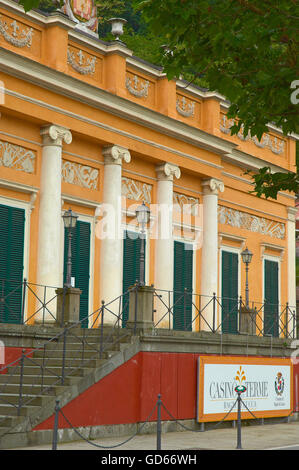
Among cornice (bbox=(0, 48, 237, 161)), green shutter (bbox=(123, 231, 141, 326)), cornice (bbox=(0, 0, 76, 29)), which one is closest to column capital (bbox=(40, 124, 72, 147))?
cornice (bbox=(0, 48, 237, 161))

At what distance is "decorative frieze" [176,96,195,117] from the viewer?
26.7 meters

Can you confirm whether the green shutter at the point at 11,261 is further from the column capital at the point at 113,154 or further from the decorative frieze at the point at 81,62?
the decorative frieze at the point at 81,62

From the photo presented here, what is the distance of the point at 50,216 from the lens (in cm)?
2148

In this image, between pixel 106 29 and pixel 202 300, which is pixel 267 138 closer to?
pixel 202 300

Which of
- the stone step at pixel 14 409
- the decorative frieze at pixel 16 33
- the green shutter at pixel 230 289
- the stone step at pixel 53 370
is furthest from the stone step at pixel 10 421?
the green shutter at pixel 230 289

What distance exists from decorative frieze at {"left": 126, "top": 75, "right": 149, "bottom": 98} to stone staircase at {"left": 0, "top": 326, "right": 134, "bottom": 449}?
25.7 ft

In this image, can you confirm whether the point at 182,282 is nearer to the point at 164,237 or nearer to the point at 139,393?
the point at 164,237

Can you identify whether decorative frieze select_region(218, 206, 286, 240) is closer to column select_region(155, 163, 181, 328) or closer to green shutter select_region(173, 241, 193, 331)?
green shutter select_region(173, 241, 193, 331)

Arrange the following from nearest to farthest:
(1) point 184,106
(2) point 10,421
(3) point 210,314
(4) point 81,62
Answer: (2) point 10,421
(4) point 81,62
(3) point 210,314
(1) point 184,106

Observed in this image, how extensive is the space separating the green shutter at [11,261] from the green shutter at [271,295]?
11471 millimetres

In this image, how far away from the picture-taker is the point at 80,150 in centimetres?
2320

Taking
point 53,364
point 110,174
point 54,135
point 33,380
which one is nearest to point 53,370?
point 53,364

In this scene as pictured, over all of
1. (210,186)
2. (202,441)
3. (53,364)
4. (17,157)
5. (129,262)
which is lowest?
(202,441)

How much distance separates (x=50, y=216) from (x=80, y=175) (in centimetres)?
215
